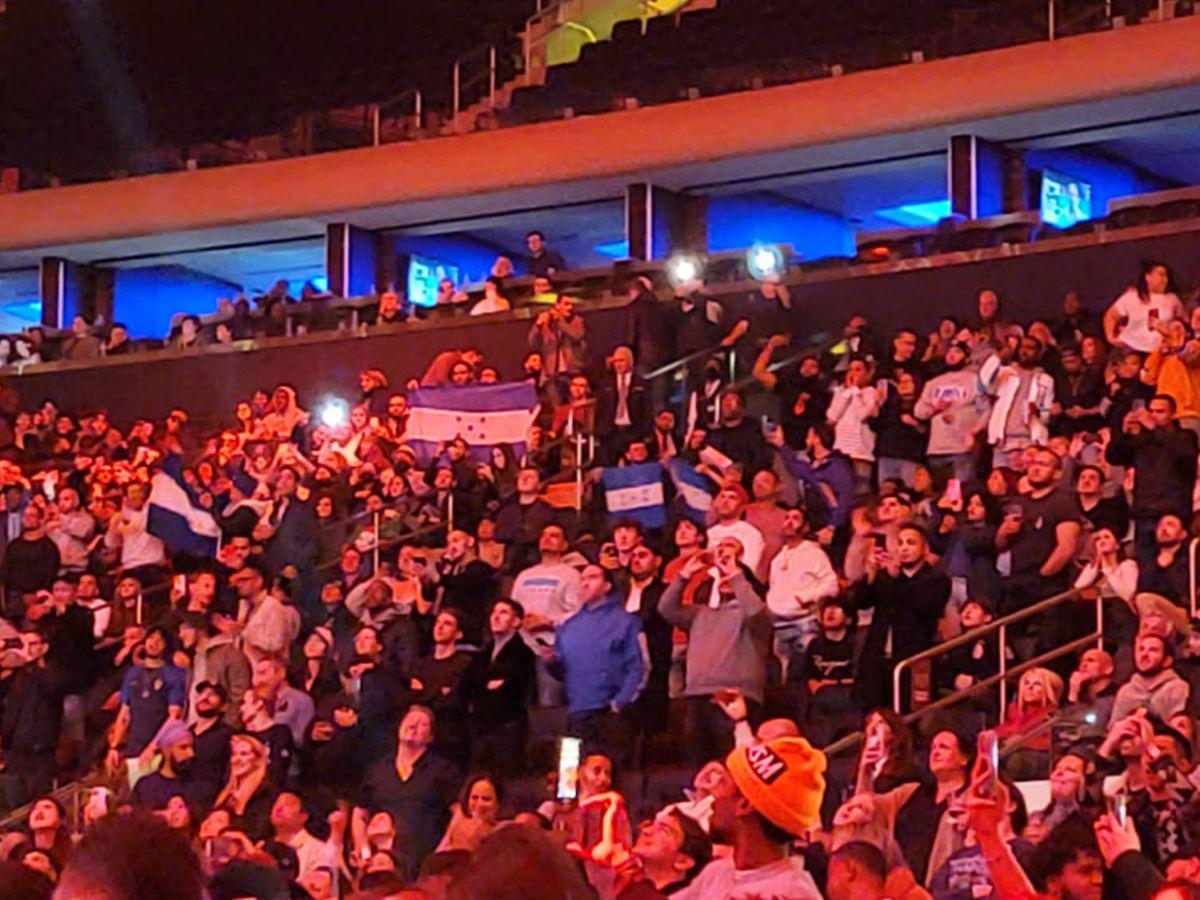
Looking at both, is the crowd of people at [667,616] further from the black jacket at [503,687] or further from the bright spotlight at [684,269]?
the bright spotlight at [684,269]

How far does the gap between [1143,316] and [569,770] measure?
5069mm

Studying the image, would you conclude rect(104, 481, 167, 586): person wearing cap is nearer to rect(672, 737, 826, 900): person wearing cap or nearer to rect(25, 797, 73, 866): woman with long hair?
rect(25, 797, 73, 866): woman with long hair

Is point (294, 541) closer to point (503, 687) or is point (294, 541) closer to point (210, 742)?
point (210, 742)

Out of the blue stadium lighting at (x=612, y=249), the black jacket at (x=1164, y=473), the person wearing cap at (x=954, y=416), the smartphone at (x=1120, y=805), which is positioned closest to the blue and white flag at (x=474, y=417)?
the person wearing cap at (x=954, y=416)

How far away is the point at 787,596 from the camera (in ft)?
37.2

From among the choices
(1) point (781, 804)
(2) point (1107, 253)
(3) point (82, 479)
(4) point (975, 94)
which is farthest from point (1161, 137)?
(1) point (781, 804)

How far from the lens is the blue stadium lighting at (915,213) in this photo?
20.6m

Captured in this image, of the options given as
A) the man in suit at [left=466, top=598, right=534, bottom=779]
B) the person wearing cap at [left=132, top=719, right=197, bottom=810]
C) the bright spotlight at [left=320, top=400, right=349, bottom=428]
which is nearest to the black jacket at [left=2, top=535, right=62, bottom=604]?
the bright spotlight at [left=320, top=400, right=349, bottom=428]

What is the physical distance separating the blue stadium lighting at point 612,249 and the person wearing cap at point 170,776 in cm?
1056

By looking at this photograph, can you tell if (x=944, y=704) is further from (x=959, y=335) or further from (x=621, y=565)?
(x=959, y=335)

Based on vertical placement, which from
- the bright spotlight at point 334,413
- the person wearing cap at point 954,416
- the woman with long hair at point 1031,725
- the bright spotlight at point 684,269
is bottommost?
the woman with long hair at point 1031,725

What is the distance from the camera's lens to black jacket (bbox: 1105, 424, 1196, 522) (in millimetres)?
11336

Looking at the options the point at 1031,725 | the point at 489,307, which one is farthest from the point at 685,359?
the point at 1031,725

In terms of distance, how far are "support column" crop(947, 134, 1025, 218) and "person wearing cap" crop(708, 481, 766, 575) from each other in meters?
6.89
